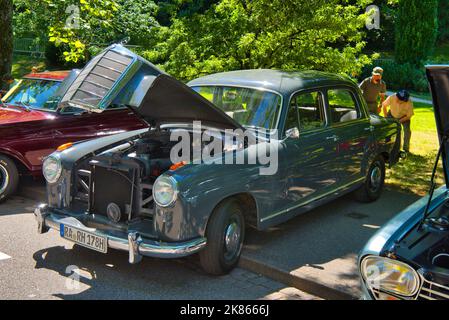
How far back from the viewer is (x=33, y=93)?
8484 millimetres

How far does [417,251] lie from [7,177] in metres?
5.89

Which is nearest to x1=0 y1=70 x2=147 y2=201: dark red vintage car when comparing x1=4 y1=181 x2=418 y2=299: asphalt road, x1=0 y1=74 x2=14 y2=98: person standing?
x1=4 y1=181 x2=418 y2=299: asphalt road

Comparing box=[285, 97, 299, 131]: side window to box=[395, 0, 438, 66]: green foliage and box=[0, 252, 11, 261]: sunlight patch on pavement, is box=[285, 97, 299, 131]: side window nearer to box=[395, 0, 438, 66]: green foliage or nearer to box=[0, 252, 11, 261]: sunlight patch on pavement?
box=[0, 252, 11, 261]: sunlight patch on pavement

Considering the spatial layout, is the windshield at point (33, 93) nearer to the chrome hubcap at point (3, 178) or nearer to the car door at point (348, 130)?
the chrome hubcap at point (3, 178)

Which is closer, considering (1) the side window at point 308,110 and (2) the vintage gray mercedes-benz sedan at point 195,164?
(2) the vintage gray mercedes-benz sedan at point 195,164

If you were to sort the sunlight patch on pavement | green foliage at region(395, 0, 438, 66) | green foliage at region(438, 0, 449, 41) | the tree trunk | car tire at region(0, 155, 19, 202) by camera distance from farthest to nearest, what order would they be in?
green foliage at region(438, 0, 449, 41), green foliage at region(395, 0, 438, 66), the tree trunk, car tire at region(0, 155, 19, 202), the sunlight patch on pavement

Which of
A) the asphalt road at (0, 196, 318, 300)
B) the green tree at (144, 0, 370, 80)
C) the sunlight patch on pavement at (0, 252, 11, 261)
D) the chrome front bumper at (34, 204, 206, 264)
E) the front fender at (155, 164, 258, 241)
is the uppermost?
the green tree at (144, 0, 370, 80)

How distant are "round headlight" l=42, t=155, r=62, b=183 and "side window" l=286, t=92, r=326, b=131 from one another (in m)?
2.56

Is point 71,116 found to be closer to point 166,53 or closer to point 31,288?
point 166,53

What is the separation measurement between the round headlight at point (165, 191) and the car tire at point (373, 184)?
12.4 feet

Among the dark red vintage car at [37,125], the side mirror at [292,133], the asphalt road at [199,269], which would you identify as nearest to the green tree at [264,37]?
the dark red vintage car at [37,125]

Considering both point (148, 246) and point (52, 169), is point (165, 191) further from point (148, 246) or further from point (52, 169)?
point (52, 169)

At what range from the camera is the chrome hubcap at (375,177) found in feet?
25.3

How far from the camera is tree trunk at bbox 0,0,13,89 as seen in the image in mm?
10734
